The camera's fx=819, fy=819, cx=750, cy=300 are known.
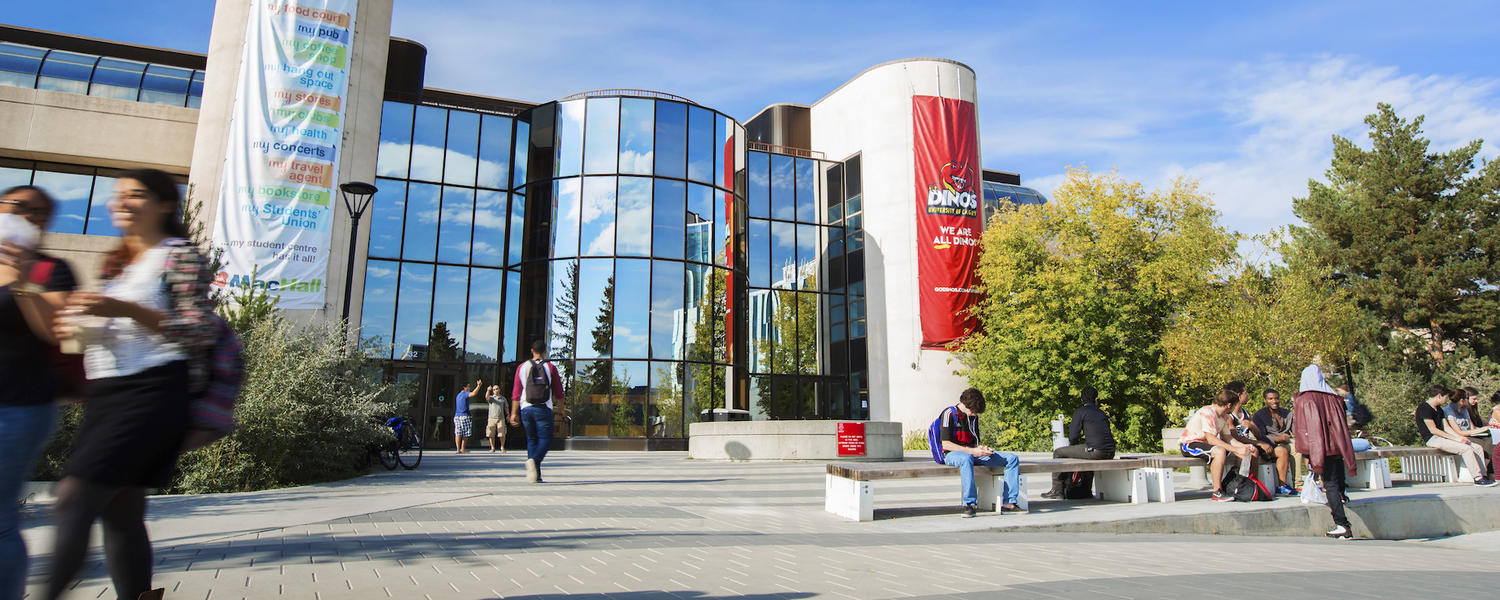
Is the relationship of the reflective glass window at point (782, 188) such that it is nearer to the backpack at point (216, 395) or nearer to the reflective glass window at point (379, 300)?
the reflective glass window at point (379, 300)

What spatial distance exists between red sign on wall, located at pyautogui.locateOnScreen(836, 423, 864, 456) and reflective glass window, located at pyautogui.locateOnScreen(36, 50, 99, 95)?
79.7 ft

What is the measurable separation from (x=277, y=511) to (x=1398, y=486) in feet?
44.6

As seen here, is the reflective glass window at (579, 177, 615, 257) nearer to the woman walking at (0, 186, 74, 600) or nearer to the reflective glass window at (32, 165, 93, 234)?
the reflective glass window at (32, 165, 93, 234)

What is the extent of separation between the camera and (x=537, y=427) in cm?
983

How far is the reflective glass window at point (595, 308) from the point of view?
2292 cm

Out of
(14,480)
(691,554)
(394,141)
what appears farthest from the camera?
Result: (394,141)

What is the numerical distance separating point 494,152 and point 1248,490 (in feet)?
78.4

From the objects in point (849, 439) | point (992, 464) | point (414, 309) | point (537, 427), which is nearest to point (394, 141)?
point (414, 309)

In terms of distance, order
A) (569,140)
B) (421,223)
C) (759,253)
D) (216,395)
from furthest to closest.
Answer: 1. (759,253)
2. (421,223)
3. (569,140)
4. (216,395)

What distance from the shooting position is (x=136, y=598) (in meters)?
2.81

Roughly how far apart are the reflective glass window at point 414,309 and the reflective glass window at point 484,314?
125 centimetres

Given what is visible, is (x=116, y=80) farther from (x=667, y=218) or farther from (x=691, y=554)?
(x=691, y=554)

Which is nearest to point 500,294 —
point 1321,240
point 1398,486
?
point 1398,486

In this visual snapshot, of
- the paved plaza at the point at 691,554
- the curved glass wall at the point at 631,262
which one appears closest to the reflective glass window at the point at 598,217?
the curved glass wall at the point at 631,262
